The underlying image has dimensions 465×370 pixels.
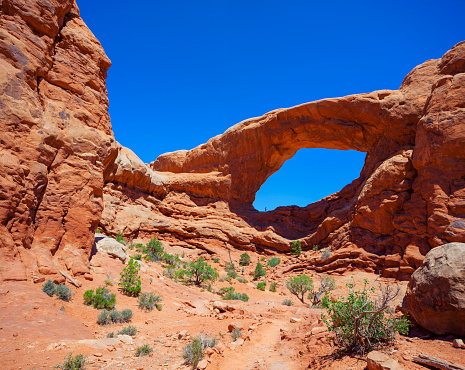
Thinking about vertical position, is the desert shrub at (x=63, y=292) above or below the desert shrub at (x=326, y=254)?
below

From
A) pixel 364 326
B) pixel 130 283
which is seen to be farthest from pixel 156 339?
pixel 364 326

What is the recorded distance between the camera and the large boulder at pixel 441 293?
4.67 meters

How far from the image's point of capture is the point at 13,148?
7.88 m

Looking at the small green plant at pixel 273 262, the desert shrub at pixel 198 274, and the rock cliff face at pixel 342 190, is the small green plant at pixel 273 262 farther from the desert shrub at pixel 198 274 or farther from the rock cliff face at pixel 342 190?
the desert shrub at pixel 198 274

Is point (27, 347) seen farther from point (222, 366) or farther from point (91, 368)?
point (222, 366)

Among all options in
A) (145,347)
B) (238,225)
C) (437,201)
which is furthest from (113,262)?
(437,201)

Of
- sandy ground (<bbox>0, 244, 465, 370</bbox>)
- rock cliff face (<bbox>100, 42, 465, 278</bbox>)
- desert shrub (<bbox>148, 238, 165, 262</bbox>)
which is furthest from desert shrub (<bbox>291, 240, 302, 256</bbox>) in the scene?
sandy ground (<bbox>0, 244, 465, 370</bbox>)

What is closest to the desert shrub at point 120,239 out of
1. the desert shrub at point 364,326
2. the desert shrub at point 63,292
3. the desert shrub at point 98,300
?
the desert shrub at point 98,300

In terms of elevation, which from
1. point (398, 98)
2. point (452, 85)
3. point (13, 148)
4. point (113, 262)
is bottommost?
point (113, 262)

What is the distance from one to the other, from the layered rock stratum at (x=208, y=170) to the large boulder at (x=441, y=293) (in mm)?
9032

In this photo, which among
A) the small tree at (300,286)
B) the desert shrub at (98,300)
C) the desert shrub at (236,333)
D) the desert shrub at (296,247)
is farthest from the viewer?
the desert shrub at (296,247)

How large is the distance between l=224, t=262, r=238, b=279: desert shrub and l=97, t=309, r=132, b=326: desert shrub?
10.3 m

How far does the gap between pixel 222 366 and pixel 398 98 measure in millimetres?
19729

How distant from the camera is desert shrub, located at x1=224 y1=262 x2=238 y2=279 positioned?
1759 cm
